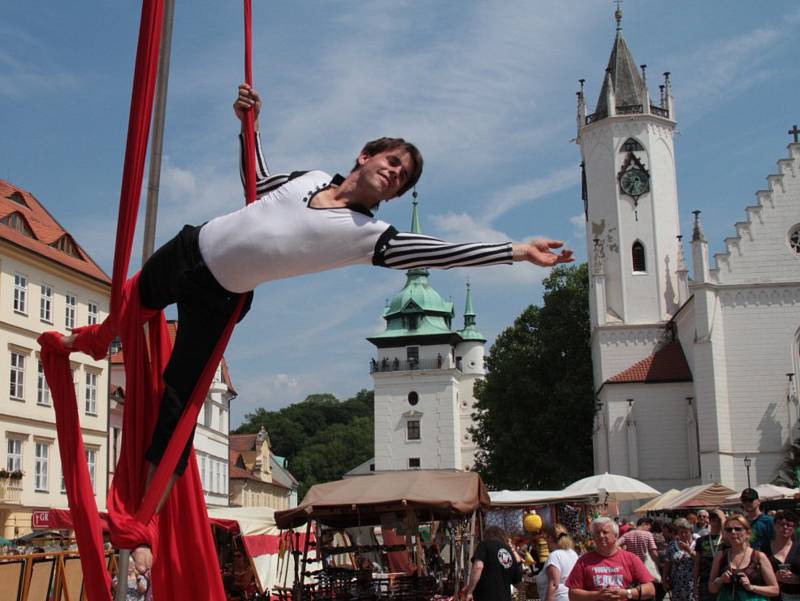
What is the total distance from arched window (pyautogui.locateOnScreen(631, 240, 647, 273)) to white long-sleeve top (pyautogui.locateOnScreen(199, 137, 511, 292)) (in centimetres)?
4788

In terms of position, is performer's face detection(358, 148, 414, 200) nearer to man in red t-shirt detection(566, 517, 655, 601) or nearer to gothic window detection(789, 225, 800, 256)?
man in red t-shirt detection(566, 517, 655, 601)

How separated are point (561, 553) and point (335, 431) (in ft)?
388

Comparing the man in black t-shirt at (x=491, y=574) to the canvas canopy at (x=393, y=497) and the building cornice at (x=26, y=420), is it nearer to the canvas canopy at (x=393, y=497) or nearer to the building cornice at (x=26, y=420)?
the canvas canopy at (x=393, y=497)

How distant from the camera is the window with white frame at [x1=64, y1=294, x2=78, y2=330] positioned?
37281 millimetres

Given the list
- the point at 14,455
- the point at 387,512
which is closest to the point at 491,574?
the point at 387,512

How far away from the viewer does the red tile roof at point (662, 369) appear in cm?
4872

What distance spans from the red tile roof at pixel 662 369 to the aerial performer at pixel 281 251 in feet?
150

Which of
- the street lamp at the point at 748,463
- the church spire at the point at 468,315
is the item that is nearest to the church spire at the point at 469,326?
the church spire at the point at 468,315

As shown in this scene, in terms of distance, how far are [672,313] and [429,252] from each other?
4826cm

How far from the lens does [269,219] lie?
14.8 feet

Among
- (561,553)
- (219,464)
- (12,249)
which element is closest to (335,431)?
(219,464)

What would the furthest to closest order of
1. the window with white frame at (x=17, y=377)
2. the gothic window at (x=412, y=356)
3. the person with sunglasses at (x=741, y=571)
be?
the gothic window at (x=412, y=356), the window with white frame at (x=17, y=377), the person with sunglasses at (x=741, y=571)

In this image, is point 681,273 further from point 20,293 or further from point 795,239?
point 20,293

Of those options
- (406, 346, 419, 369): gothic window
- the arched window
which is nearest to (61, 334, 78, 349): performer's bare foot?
the arched window
